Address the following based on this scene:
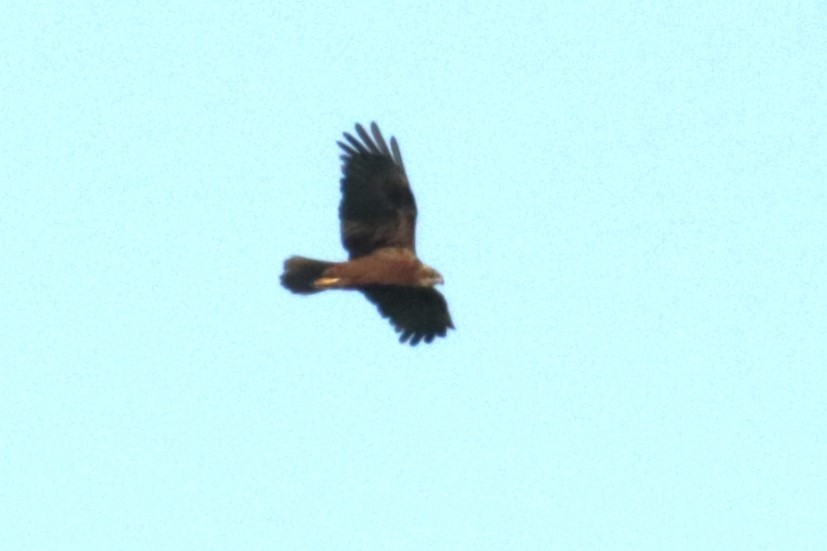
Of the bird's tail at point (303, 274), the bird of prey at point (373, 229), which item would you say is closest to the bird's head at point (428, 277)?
the bird of prey at point (373, 229)

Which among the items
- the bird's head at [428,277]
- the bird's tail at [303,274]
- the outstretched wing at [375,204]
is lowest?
the bird's tail at [303,274]

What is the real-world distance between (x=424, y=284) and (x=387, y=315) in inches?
30.6

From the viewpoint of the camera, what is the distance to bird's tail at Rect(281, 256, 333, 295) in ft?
59.8

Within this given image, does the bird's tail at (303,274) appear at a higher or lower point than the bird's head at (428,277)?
lower

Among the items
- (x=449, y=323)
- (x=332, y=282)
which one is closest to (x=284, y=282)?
(x=332, y=282)

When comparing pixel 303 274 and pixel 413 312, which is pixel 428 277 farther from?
pixel 303 274

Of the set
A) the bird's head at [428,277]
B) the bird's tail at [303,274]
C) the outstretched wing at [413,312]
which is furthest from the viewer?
the outstretched wing at [413,312]

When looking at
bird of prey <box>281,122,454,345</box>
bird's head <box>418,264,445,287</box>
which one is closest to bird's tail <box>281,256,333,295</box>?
bird of prey <box>281,122,454,345</box>

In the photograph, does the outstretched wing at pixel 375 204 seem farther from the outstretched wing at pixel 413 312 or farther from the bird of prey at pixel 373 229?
the outstretched wing at pixel 413 312

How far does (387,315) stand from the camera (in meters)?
19.2

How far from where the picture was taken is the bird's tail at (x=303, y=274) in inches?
718

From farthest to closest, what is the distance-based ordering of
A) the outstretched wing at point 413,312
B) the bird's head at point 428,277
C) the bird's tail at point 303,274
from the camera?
the outstretched wing at point 413,312
the bird's head at point 428,277
the bird's tail at point 303,274

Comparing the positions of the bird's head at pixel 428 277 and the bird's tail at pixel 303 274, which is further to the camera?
the bird's head at pixel 428 277

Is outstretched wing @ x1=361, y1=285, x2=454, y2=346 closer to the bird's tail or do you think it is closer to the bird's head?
the bird's head
